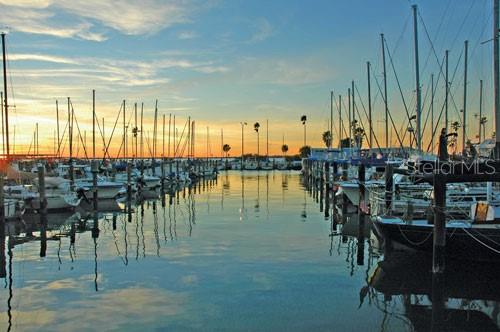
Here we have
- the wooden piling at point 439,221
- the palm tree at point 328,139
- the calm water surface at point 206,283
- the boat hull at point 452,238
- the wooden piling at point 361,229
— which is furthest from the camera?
the palm tree at point 328,139

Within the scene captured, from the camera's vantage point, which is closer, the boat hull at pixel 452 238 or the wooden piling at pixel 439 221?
the wooden piling at pixel 439 221

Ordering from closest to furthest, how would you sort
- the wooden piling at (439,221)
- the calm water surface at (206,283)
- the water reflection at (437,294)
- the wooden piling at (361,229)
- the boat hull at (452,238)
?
the calm water surface at (206,283), the water reflection at (437,294), the wooden piling at (439,221), the boat hull at (452,238), the wooden piling at (361,229)

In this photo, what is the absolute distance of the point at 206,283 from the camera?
16.4m

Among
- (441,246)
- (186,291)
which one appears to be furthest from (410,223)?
(186,291)

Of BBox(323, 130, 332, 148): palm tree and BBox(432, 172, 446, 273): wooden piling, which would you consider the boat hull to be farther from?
BBox(323, 130, 332, 148): palm tree

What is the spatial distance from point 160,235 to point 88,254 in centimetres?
562

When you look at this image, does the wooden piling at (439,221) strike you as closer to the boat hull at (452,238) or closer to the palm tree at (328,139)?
the boat hull at (452,238)

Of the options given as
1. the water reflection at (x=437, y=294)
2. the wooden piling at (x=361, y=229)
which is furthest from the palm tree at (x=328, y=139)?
the water reflection at (x=437, y=294)

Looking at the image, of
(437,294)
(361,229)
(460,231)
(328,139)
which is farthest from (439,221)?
(328,139)

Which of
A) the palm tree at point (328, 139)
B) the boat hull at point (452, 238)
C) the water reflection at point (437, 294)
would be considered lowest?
the water reflection at point (437, 294)

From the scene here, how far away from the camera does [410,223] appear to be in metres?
19.5

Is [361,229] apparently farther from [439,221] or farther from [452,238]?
[439,221]

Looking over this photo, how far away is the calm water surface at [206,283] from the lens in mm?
12852

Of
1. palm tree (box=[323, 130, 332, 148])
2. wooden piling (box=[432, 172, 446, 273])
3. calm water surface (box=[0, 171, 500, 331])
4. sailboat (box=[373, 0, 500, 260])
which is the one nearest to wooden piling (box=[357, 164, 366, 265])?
calm water surface (box=[0, 171, 500, 331])
